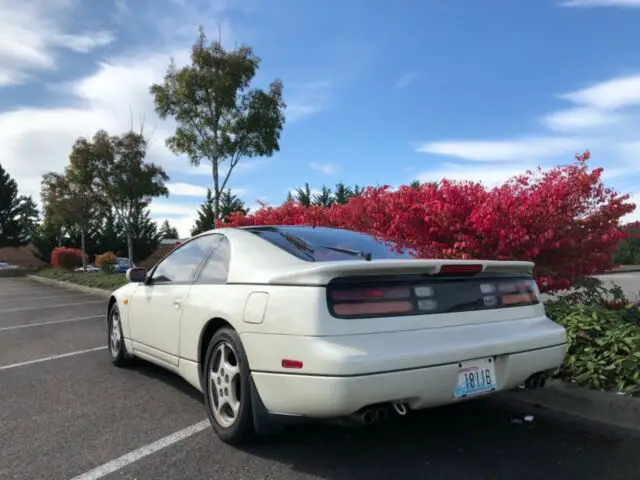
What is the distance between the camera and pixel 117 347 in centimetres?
562

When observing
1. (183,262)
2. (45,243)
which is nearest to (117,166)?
(183,262)

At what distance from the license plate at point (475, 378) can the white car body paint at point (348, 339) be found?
0.04m

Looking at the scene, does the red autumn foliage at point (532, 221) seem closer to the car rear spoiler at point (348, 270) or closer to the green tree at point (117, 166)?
the car rear spoiler at point (348, 270)

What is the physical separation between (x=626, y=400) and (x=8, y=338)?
7765 millimetres

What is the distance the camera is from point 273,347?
3006 millimetres

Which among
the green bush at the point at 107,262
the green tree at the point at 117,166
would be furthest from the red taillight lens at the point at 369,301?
the green tree at the point at 117,166

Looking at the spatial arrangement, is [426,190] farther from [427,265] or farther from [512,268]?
[427,265]

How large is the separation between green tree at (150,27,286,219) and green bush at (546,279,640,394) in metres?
14.9

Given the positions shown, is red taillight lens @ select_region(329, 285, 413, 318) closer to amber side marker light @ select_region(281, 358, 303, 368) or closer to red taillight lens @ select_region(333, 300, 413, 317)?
red taillight lens @ select_region(333, 300, 413, 317)

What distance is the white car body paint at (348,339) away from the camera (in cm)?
278

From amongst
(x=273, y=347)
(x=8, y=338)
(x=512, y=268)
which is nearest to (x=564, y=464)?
(x=512, y=268)

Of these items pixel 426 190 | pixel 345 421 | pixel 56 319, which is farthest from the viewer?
pixel 56 319

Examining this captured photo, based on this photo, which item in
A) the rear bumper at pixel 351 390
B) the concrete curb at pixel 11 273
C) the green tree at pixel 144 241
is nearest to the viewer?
the rear bumper at pixel 351 390

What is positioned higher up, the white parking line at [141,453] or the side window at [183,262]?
the side window at [183,262]
